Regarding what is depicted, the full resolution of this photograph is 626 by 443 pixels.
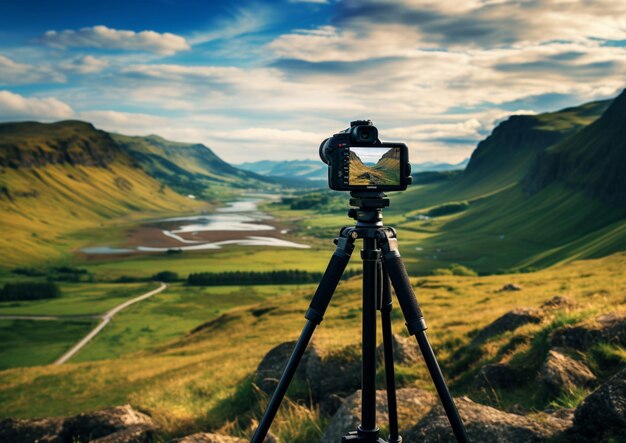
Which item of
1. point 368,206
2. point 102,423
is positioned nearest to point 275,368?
point 102,423

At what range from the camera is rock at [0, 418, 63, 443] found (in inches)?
388

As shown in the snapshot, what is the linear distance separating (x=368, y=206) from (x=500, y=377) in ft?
15.5

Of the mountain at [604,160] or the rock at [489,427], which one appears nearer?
the rock at [489,427]

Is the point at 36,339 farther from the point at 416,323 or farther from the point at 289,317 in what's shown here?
the point at 416,323

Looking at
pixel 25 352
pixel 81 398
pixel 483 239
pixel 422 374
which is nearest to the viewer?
→ pixel 422 374

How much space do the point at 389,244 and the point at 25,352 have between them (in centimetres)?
10479

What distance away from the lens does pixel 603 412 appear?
503 cm

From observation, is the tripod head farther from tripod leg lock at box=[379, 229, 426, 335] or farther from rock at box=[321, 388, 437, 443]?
rock at box=[321, 388, 437, 443]

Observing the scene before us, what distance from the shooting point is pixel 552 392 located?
729 centimetres

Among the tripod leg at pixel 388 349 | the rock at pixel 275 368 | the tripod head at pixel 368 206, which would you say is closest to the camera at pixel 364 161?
the tripod head at pixel 368 206

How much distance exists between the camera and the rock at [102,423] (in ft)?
32.0

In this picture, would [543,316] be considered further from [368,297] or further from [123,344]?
[123,344]

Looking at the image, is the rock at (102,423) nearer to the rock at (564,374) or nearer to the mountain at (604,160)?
the rock at (564,374)

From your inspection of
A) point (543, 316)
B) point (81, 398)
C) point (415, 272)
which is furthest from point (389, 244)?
point (415, 272)
